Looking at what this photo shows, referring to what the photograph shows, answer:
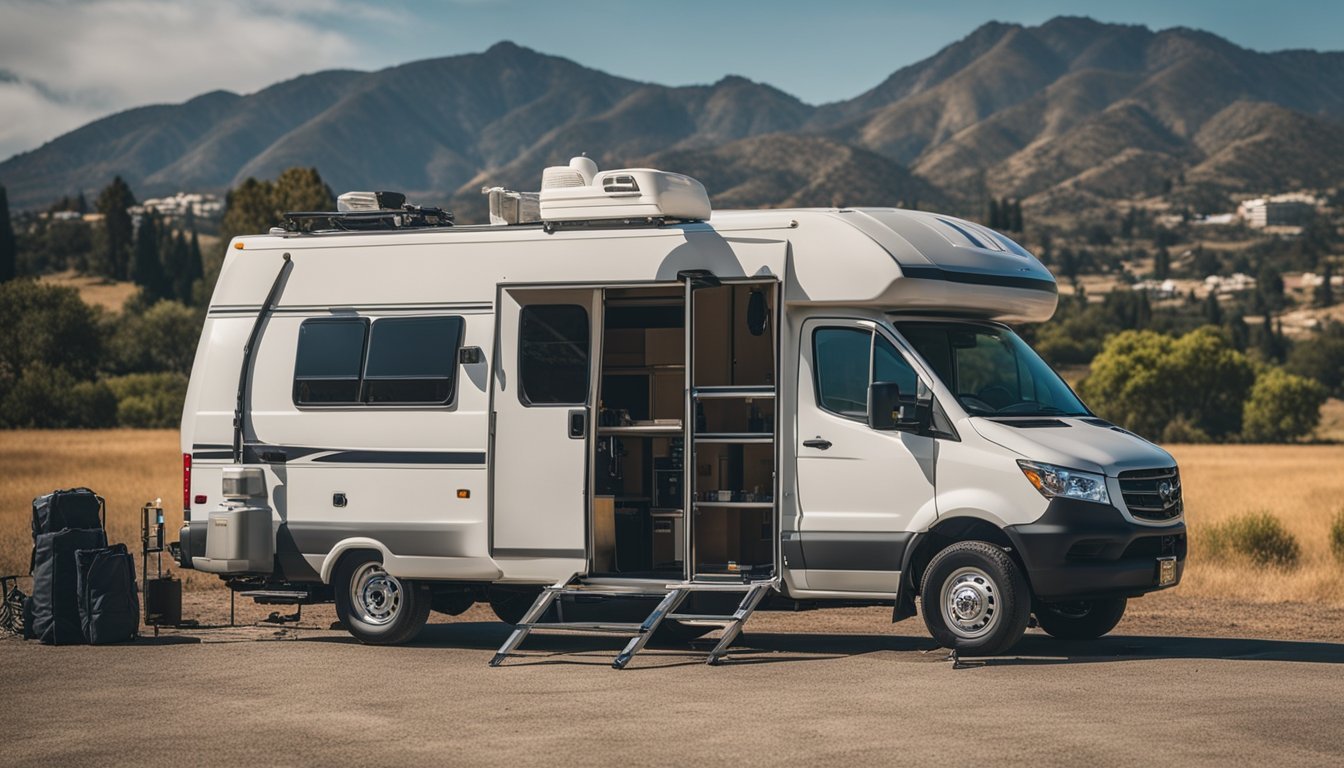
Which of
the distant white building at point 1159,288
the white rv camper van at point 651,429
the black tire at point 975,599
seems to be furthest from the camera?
the distant white building at point 1159,288

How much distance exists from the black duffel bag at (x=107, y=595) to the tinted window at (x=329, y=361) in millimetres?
1911

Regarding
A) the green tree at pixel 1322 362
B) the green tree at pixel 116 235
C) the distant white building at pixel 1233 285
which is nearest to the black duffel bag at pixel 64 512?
the green tree at pixel 1322 362

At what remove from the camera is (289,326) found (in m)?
14.3

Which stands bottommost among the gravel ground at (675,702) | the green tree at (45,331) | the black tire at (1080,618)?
the gravel ground at (675,702)

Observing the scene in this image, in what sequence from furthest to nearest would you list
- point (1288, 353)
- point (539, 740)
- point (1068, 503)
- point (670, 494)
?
point (1288, 353), point (670, 494), point (1068, 503), point (539, 740)

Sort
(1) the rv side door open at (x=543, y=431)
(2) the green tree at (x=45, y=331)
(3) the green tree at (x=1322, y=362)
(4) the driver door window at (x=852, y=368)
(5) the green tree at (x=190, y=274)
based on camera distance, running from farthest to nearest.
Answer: (5) the green tree at (x=190, y=274) < (3) the green tree at (x=1322, y=362) < (2) the green tree at (x=45, y=331) < (1) the rv side door open at (x=543, y=431) < (4) the driver door window at (x=852, y=368)

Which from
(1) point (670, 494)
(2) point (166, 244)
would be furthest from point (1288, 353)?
(1) point (670, 494)

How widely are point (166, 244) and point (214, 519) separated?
5694 inches

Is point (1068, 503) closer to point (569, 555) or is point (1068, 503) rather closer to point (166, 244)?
point (569, 555)

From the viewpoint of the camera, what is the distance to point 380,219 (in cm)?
1455

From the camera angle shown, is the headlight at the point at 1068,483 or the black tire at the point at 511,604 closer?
the headlight at the point at 1068,483

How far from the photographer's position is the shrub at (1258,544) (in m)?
21.3

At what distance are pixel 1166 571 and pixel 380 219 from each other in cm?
689

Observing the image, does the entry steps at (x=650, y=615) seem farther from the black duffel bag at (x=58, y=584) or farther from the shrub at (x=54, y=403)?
the shrub at (x=54, y=403)
